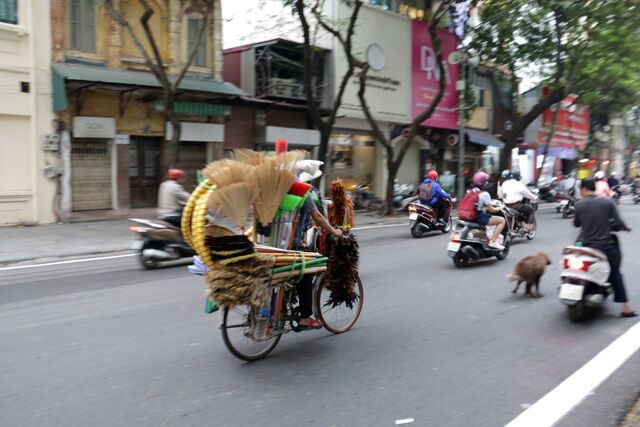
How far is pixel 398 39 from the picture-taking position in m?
26.6

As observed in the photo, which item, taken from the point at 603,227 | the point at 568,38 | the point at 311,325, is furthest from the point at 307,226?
the point at 568,38

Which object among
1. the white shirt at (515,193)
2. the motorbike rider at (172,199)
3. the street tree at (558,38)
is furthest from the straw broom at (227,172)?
the street tree at (558,38)

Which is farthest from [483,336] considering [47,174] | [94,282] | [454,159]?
[454,159]

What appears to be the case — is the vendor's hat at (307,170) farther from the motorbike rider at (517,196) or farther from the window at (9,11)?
the window at (9,11)

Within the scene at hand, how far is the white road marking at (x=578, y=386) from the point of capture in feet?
13.0

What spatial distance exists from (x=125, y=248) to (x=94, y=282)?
4073 millimetres

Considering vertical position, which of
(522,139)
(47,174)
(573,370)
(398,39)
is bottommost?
(573,370)

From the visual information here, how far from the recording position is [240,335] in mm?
5078

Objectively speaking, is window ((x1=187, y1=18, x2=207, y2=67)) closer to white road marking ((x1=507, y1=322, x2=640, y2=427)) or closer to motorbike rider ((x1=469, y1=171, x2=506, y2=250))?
motorbike rider ((x1=469, y1=171, x2=506, y2=250))

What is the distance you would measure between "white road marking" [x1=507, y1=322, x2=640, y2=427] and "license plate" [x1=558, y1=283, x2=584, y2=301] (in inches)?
22.9

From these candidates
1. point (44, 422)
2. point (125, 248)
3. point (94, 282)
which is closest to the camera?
point (44, 422)

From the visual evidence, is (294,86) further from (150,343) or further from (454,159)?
(150,343)

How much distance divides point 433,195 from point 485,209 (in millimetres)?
4283

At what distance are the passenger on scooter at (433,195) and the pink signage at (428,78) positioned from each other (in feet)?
41.6
